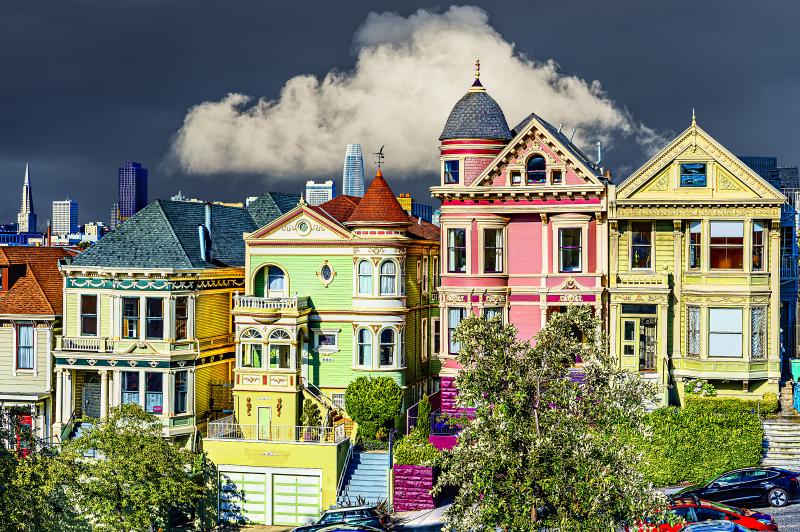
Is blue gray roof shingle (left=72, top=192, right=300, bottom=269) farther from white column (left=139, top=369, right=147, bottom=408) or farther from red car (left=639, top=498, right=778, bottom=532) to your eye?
red car (left=639, top=498, right=778, bottom=532)

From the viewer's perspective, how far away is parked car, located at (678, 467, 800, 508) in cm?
3816

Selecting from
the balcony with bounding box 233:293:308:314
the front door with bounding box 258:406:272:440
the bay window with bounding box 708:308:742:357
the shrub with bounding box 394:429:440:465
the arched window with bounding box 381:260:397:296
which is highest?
the arched window with bounding box 381:260:397:296

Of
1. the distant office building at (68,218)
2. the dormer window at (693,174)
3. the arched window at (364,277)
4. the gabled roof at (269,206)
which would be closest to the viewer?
the dormer window at (693,174)

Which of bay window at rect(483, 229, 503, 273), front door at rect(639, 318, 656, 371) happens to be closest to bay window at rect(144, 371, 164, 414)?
bay window at rect(483, 229, 503, 273)

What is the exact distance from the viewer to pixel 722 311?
44281 millimetres

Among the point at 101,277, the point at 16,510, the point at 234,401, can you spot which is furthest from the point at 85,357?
the point at 16,510

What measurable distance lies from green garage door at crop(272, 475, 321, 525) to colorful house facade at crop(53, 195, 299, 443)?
627 cm

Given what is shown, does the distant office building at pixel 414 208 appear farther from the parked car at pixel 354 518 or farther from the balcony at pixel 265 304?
the parked car at pixel 354 518

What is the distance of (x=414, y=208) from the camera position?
64.8 m

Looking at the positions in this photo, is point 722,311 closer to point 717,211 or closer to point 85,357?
point 717,211

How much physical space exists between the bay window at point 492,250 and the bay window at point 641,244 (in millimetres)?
5579

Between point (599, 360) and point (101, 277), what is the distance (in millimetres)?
27516

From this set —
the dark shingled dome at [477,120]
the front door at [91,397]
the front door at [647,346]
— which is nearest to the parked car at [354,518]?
the front door at [647,346]

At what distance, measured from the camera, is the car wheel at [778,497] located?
38.2 m
